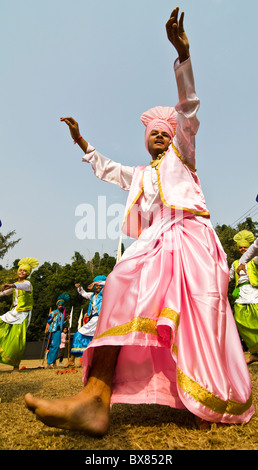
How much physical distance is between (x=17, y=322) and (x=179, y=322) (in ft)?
20.2

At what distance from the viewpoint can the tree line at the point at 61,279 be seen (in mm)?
24672

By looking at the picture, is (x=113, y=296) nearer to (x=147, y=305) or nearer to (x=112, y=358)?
(x=147, y=305)

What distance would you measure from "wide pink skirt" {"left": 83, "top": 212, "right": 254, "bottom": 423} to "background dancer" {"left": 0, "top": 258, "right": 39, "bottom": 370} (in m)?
5.24

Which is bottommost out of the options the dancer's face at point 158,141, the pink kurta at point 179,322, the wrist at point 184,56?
the pink kurta at point 179,322

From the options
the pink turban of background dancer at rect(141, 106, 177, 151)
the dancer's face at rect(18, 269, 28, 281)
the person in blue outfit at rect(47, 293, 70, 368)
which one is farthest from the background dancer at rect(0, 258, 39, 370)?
the pink turban of background dancer at rect(141, 106, 177, 151)

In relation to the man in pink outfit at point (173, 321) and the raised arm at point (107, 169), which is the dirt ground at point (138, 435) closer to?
the man in pink outfit at point (173, 321)

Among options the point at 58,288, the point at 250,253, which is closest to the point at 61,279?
the point at 58,288

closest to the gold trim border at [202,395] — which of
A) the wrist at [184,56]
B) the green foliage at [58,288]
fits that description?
the wrist at [184,56]

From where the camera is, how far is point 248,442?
1.52 meters

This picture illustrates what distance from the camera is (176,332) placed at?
1.84m

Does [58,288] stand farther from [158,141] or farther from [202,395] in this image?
[202,395]

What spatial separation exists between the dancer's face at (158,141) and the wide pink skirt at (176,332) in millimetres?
956

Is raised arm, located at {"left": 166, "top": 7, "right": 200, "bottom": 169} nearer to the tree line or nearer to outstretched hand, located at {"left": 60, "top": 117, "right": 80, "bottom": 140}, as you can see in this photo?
outstretched hand, located at {"left": 60, "top": 117, "right": 80, "bottom": 140}

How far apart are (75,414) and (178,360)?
1.94ft
